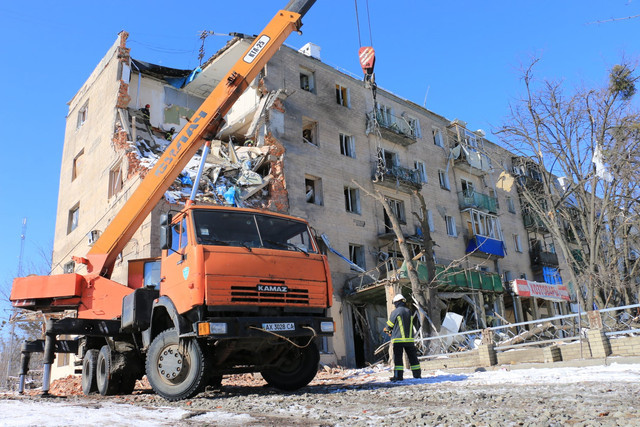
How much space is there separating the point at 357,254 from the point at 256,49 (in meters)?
13.9

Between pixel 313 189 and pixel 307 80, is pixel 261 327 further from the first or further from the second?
pixel 307 80

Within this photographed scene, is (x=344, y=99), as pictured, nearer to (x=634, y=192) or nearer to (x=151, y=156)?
(x=151, y=156)

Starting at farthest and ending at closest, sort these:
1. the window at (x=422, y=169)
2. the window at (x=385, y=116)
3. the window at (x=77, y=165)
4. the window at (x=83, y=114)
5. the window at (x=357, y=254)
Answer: the window at (x=422, y=169), the window at (x=385, y=116), the window at (x=83, y=114), the window at (x=77, y=165), the window at (x=357, y=254)

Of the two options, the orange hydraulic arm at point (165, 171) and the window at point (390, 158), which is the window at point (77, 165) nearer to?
the window at point (390, 158)

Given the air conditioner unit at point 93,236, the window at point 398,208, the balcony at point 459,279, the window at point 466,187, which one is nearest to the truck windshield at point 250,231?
the balcony at point 459,279

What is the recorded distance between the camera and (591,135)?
19031 millimetres

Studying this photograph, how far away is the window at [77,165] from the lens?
2625 centimetres

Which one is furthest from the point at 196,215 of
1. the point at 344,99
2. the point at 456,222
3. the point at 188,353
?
the point at 456,222

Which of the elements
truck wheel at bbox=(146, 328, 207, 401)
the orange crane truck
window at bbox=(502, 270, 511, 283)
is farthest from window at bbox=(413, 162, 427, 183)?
truck wheel at bbox=(146, 328, 207, 401)

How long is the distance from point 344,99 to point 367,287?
11.2 meters

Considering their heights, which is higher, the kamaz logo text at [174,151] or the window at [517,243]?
the window at [517,243]

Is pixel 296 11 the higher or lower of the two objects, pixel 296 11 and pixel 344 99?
the lower

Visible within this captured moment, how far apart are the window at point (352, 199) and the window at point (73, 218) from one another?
42.2 feet

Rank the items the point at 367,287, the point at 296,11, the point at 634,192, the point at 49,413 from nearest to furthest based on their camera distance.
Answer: the point at 49,413, the point at 296,11, the point at 634,192, the point at 367,287
